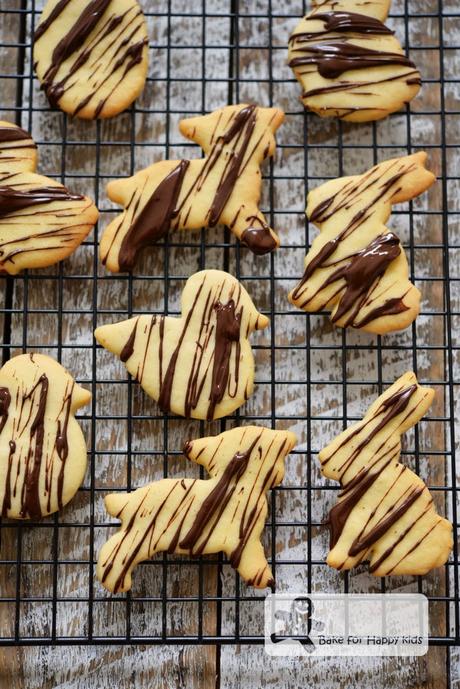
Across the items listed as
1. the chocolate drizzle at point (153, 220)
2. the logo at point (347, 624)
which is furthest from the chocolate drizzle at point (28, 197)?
the logo at point (347, 624)

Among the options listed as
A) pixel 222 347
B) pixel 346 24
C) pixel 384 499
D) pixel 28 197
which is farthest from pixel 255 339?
pixel 346 24

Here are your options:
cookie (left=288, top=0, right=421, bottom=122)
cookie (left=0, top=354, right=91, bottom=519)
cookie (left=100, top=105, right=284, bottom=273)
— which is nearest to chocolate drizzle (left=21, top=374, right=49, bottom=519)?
cookie (left=0, top=354, right=91, bottom=519)

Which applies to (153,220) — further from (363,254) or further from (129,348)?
(363,254)

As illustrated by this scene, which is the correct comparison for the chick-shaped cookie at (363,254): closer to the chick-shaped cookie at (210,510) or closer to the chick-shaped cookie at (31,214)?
the chick-shaped cookie at (210,510)

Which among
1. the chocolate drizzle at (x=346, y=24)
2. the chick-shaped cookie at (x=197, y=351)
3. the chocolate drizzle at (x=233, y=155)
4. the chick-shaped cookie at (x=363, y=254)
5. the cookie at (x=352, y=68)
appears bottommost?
the chick-shaped cookie at (x=197, y=351)

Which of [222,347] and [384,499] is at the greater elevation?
[222,347]
